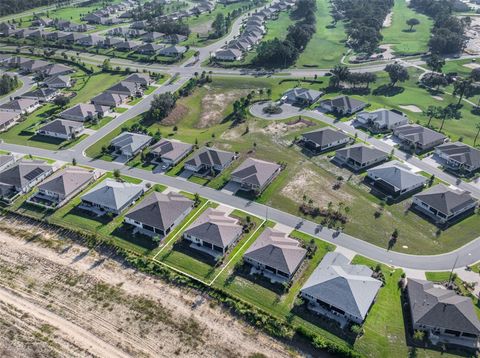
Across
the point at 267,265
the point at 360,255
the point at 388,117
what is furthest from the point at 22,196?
the point at 388,117

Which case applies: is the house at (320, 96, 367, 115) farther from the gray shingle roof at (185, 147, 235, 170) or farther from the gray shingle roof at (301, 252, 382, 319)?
the gray shingle roof at (301, 252, 382, 319)

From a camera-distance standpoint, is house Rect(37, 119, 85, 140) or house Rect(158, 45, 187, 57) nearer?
house Rect(37, 119, 85, 140)

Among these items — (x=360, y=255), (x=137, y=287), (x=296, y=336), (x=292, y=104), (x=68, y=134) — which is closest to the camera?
(x=296, y=336)

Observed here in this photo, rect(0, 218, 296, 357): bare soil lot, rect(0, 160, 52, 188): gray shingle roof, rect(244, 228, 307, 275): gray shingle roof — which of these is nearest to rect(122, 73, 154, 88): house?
rect(0, 160, 52, 188): gray shingle roof

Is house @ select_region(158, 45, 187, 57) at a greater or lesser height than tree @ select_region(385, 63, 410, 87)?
lesser

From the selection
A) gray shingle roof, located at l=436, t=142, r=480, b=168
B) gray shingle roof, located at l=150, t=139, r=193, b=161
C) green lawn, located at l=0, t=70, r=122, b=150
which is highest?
gray shingle roof, located at l=436, t=142, r=480, b=168

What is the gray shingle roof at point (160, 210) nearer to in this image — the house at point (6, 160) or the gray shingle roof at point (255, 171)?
the gray shingle roof at point (255, 171)

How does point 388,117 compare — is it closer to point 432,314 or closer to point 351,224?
point 351,224

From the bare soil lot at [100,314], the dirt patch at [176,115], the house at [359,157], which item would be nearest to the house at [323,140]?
the house at [359,157]
